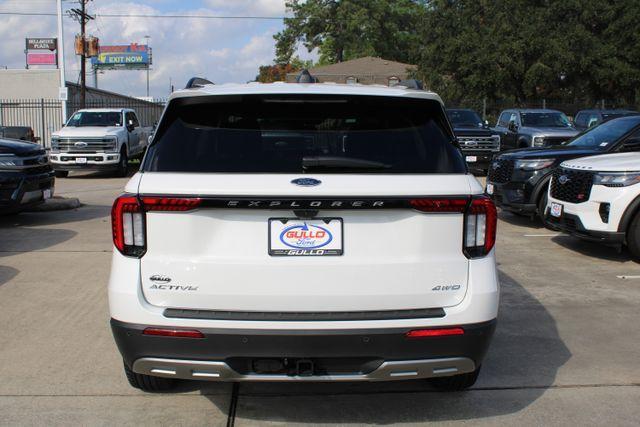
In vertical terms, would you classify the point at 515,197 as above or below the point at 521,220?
above

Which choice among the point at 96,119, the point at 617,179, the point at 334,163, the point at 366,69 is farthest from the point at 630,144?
the point at 366,69

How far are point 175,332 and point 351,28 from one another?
67.5 meters

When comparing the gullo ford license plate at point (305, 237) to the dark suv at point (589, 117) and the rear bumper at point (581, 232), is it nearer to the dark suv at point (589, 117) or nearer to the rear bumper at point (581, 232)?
the rear bumper at point (581, 232)

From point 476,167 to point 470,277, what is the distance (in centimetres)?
1637

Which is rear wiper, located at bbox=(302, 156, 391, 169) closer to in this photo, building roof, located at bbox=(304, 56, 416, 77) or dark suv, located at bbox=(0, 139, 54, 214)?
dark suv, located at bbox=(0, 139, 54, 214)

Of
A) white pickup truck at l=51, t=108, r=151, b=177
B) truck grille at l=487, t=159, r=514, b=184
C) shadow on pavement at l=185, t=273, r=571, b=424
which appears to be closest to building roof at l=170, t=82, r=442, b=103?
shadow on pavement at l=185, t=273, r=571, b=424

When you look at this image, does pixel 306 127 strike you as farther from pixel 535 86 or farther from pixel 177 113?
pixel 535 86

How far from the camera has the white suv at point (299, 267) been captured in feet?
10.9

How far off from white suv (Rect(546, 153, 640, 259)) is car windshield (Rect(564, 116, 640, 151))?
151 cm

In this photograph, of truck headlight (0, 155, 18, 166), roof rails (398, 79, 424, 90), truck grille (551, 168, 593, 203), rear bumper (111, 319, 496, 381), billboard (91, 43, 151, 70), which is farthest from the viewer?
billboard (91, 43, 151, 70)

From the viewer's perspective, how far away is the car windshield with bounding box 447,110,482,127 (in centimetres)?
2058

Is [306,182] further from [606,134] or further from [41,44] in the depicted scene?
[41,44]

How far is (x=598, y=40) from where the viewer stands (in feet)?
123

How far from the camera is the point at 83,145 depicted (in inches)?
793
